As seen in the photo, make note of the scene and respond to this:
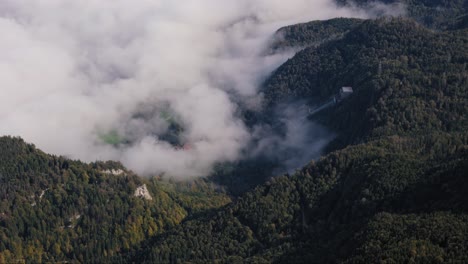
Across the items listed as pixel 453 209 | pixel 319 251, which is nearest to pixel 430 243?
pixel 453 209

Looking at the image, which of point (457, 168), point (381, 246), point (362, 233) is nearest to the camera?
point (381, 246)

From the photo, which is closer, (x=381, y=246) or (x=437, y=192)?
(x=381, y=246)

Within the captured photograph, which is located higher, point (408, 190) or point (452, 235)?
point (408, 190)

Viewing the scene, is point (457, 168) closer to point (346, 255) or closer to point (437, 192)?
point (437, 192)

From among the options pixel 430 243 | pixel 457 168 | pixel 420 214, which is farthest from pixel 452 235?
pixel 457 168

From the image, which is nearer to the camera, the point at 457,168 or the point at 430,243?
the point at 430,243

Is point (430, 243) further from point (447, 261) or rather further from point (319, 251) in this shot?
point (319, 251)

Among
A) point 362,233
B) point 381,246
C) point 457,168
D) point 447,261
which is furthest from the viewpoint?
point 457,168

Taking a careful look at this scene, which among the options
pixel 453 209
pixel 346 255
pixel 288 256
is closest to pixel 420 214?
pixel 453 209

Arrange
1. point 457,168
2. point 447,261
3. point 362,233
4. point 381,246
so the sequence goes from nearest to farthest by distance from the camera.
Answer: point 447,261
point 381,246
point 362,233
point 457,168
